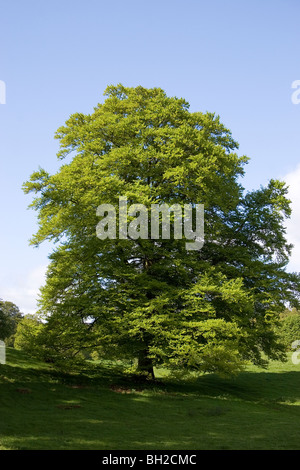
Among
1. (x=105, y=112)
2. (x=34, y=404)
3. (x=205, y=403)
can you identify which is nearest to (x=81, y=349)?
(x=34, y=404)

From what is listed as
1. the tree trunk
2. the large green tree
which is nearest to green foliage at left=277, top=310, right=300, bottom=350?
the large green tree

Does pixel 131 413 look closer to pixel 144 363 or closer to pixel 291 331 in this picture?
pixel 144 363

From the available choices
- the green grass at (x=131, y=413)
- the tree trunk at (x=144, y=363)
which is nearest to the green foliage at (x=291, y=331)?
the green grass at (x=131, y=413)

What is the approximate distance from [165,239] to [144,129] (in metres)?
7.53

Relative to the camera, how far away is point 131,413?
19188mm

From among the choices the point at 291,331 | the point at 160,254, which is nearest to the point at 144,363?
the point at 160,254

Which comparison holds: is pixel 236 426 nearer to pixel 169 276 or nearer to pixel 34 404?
pixel 34 404

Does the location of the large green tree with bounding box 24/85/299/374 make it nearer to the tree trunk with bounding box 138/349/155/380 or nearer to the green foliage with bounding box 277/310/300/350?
the tree trunk with bounding box 138/349/155/380

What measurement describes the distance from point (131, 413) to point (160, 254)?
1015cm

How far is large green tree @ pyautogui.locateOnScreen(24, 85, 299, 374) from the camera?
77.7 ft

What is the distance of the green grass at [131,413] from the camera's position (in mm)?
13461

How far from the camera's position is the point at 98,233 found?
25047 millimetres

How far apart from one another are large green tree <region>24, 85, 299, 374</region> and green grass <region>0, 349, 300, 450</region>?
2338mm

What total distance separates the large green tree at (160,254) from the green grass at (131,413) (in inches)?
92.0
